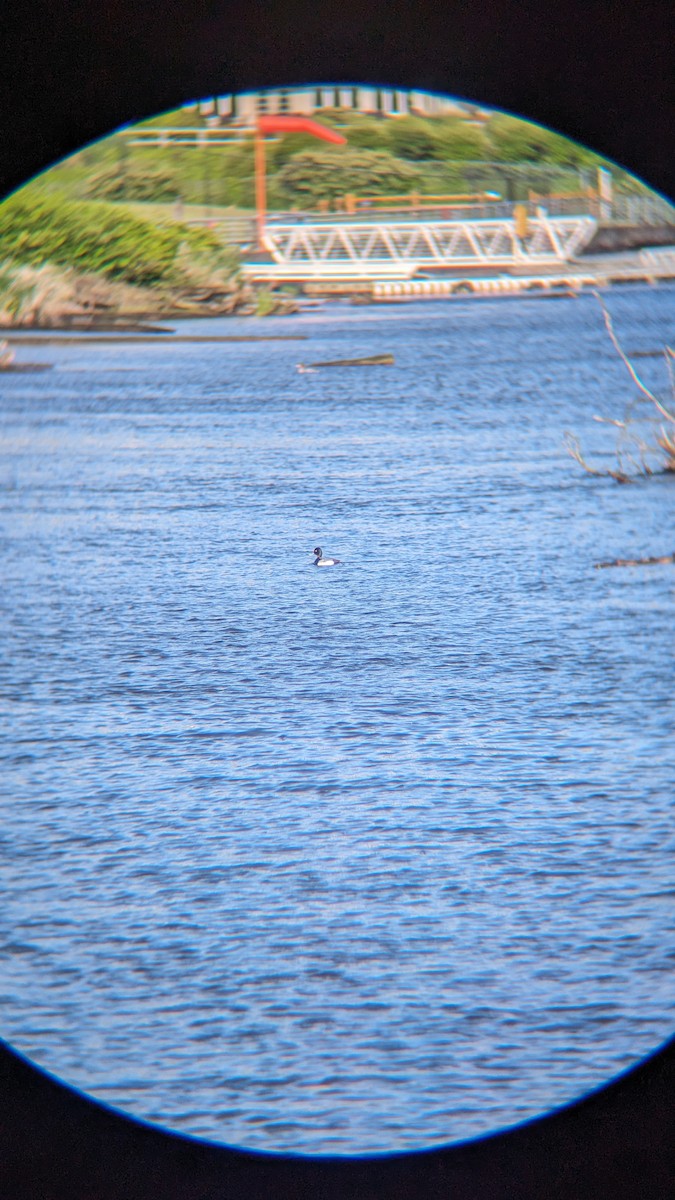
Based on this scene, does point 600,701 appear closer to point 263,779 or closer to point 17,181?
point 263,779

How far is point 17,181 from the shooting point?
172 cm

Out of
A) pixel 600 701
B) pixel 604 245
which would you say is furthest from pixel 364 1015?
pixel 604 245

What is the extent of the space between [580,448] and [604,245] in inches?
21.5

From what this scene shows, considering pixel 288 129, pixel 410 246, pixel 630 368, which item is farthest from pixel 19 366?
pixel 630 368

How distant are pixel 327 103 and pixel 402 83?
0.49 ft

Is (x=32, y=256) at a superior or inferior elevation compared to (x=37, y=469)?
superior

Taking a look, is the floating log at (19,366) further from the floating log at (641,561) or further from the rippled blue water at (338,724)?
the floating log at (641,561)

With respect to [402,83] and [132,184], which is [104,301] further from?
[402,83]

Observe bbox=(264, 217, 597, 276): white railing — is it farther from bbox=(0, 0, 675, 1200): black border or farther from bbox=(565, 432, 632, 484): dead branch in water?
bbox=(565, 432, 632, 484): dead branch in water

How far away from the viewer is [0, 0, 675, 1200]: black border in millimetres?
1671

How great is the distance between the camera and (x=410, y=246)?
1.97m

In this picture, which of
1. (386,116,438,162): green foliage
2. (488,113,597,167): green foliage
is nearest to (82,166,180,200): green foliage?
(386,116,438,162): green foliage

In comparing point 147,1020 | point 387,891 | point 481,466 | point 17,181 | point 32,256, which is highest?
point 17,181

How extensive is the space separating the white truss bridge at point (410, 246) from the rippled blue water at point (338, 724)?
0.36ft
